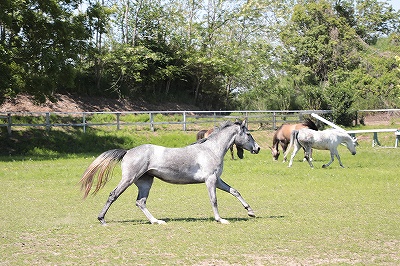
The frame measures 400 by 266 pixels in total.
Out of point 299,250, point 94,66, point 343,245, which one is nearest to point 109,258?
point 299,250

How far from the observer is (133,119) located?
38.8 m

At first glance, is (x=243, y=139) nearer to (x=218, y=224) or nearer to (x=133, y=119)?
(x=218, y=224)

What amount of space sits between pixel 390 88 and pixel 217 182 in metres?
42.6

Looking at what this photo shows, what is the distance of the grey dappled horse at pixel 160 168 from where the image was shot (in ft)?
37.6

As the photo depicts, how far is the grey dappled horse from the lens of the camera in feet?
37.6

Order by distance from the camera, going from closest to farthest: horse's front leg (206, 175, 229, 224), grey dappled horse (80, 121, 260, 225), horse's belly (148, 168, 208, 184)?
grey dappled horse (80, 121, 260, 225) → horse's front leg (206, 175, 229, 224) → horse's belly (148, 168, 208, 184)

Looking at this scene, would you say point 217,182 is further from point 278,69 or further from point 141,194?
point 278,69

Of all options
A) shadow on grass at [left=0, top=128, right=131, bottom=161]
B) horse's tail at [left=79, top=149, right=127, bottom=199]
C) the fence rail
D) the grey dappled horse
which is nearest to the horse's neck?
the grey dappled horse

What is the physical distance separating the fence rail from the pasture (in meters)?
12.6

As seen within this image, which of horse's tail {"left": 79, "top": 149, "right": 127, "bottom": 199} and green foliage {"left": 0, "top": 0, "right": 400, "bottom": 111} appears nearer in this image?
horse's tail {"left": 79, "top": 149, "right": 127, "bottom": 199}

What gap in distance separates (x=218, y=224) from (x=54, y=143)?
2318 cm

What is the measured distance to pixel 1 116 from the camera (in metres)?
32.9

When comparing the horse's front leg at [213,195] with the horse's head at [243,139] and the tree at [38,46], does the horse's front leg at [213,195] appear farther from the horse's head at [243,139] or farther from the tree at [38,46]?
the tree at [38,46]

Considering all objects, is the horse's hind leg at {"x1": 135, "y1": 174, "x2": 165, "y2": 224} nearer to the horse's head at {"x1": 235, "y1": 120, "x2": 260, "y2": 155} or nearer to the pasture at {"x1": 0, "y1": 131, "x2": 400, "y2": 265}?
the pasture at {"x1": 0, "y1": 131, "x2": 400, "y2": 265}
